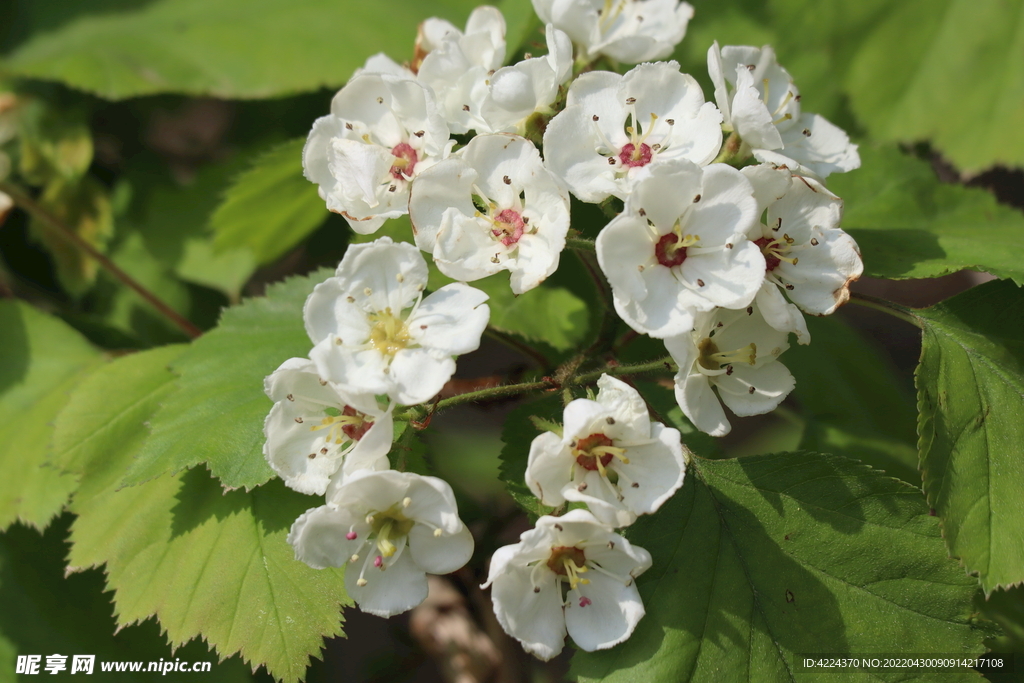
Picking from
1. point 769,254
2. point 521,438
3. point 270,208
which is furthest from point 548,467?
point 270,208

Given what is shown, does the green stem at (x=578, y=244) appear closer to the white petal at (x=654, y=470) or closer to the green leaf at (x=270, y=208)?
the white petal at (x=654, y=470)

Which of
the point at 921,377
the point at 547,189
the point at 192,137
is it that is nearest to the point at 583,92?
the point at 547,189

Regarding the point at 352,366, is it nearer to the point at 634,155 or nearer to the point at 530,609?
the point at 530,609

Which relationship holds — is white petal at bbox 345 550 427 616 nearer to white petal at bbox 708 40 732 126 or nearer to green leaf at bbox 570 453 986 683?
green leaf at bbox 570 453 986 683

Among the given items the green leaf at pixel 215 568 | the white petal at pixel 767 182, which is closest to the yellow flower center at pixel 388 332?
the green leaf at pixel 215 568

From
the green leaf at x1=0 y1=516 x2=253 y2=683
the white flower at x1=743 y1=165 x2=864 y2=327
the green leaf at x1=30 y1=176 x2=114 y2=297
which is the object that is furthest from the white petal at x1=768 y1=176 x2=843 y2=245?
the green leaf at x1=30 y1=176 x2=114 y2=297
